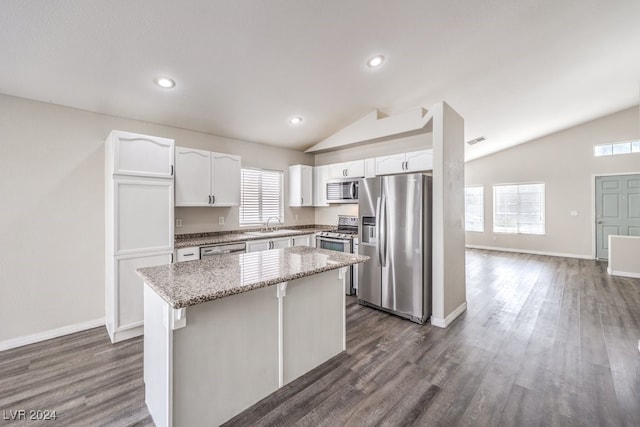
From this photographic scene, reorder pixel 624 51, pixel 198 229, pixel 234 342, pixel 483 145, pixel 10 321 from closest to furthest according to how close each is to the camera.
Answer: pixel 234 342 < pixel 10 321 < pixel 624 51 < pixel 198 229 < pixel 483 145

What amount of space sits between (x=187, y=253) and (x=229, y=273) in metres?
1.81

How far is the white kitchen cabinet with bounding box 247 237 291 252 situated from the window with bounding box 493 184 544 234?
279 inches

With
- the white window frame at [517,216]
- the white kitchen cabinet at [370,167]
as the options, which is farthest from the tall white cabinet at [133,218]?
the white window frame at [517,216]

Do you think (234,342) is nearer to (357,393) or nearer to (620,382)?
(357,393)

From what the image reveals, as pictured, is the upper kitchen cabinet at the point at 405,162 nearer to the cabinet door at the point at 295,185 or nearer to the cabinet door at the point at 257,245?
the cabinet door at the point at 295,185

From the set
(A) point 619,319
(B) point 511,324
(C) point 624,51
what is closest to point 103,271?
(B) point 511,324

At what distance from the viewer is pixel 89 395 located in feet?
6.67

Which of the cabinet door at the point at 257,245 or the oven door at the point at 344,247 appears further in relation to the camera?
the oven door at the point at 344,247

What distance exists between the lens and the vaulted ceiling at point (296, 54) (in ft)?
6.89

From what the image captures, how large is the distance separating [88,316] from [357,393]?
320cm

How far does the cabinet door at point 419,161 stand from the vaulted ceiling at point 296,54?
794 mm

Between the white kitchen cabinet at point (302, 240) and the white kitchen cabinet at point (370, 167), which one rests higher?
the white kitchen cabinet at point (370, 167)

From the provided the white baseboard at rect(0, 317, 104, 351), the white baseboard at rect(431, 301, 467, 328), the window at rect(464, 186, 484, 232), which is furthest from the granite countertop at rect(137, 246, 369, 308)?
the window at rect(464, 186, 484, 232)

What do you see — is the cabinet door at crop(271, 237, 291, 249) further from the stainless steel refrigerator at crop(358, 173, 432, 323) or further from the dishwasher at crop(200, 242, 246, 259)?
the stainless steel refrigerator at crop(358, 173, 432, 323)
